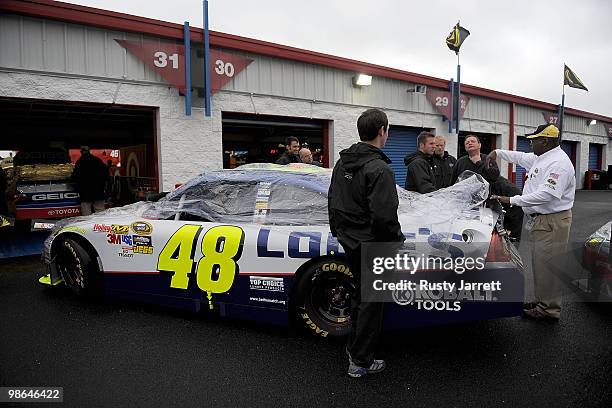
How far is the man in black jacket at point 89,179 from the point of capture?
27.4 ft

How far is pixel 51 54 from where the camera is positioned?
654 centimetres

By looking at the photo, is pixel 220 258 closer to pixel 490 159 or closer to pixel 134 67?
pixel 490 159

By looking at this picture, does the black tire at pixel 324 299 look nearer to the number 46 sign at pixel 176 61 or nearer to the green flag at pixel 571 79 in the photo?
the number 46 sign at pixel 176 61

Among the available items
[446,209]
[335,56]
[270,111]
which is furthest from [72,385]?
[335,56]

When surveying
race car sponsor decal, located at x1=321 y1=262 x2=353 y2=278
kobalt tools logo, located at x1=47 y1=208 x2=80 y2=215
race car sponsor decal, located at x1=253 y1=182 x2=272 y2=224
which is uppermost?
race car sponsor decal, located at x1=253 y1=182 x2=272 y2=224

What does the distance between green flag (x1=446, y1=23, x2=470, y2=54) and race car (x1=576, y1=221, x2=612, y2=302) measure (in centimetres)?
913

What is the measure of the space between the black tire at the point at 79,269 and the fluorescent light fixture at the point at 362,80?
746 cm

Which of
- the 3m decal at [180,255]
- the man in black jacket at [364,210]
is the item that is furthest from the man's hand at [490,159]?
the 3m decal at [180,255]

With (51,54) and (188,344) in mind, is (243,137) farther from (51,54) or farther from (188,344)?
(188,344)

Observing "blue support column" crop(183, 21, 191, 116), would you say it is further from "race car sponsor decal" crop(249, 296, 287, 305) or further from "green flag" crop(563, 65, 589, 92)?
"green flag" crop(563, 65, 589, 92)

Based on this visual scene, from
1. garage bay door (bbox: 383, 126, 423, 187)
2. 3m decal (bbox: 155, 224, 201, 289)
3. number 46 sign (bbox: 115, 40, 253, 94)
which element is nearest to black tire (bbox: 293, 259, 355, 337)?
3m decal (bbox: 155, 224, 201, 289)

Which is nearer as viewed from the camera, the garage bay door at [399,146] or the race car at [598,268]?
the race car at [598,268]

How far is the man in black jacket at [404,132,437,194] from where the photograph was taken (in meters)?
4.73

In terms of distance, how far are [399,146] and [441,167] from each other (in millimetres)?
6393
